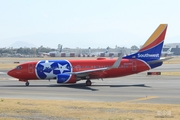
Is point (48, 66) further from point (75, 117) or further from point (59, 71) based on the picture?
point (75, 117)

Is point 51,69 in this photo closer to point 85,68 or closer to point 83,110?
point 85,68

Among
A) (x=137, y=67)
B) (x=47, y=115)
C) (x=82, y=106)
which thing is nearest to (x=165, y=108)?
(x=82, y=106)

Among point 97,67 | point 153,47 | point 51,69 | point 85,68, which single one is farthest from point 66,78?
point 153,47

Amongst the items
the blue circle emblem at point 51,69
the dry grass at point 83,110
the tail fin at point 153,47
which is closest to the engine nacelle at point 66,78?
the blue circle emblem at point 51,69

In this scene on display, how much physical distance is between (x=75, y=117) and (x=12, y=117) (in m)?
3.89

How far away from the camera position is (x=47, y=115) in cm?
2256

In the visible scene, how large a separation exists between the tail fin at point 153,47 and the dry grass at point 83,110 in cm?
2041

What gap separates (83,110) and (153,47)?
82.8 ft

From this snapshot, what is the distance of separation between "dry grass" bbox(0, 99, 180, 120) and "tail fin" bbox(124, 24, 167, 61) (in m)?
20.4

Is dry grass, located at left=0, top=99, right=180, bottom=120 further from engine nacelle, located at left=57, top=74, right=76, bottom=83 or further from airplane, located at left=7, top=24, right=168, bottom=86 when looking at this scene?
airplane, located at left=7, top=24, right=168, bottom=86

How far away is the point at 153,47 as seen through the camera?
157ft

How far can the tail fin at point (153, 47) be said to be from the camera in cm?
4738

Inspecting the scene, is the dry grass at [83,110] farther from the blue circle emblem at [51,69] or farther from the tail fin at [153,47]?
the tail fin at [153,47]

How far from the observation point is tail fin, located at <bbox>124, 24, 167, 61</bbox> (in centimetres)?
4738
